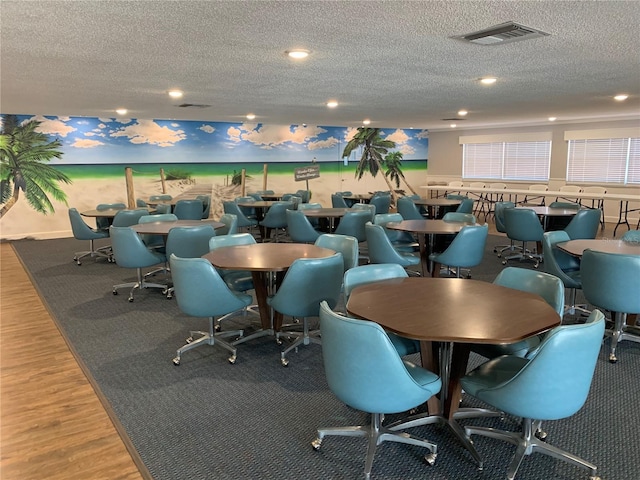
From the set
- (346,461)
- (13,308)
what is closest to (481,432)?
(346,461)

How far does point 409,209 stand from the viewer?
27.4ft

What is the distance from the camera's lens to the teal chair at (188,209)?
28.7 feet

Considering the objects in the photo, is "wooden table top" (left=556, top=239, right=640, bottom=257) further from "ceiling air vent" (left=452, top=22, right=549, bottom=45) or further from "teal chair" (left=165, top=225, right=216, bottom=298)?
"teal chair" (left=165, top=225, right=216, bottom=298)

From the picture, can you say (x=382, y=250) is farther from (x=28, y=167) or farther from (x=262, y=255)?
(x=28, y=167)

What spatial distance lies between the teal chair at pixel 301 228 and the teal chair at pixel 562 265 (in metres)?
3.10

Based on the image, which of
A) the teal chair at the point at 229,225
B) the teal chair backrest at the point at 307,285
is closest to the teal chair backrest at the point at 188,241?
the teal chair at the point at 229,225

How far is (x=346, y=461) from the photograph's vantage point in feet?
8.18

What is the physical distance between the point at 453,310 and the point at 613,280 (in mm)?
1765

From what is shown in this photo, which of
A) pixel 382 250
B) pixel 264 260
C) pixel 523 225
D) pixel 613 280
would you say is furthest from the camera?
pixel 523 225

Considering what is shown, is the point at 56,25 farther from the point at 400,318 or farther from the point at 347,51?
the point at 400,318

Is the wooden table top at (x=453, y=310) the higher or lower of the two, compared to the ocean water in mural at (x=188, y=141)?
lower

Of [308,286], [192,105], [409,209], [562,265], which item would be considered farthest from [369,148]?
[308,286]

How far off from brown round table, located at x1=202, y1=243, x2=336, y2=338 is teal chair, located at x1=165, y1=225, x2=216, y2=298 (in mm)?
1069

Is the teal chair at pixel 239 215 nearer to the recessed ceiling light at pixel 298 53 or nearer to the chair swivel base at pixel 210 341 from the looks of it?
the chair swivel base at pixel 210 341
